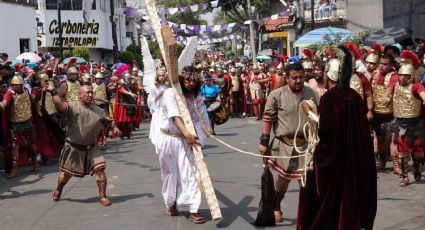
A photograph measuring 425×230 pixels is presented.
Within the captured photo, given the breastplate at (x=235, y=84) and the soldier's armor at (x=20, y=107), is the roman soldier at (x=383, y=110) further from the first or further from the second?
→ the breastplate at (x=235, y=84)

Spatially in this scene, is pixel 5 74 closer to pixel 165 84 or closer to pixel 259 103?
pixel 165 84

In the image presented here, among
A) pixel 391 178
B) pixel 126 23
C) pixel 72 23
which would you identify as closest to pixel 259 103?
pixel 391 178

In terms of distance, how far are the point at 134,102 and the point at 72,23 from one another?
995 inches

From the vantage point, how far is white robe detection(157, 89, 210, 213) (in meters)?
7.64

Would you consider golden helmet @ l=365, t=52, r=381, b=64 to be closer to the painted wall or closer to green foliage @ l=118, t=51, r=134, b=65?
the painted wall

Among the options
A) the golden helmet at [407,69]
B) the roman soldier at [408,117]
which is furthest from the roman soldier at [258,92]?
the golden helmet at [407,69]

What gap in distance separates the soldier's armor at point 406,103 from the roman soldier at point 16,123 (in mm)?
6335

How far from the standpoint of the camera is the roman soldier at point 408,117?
9352mm

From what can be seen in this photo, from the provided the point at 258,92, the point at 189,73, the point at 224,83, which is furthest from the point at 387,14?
the point at 189,73

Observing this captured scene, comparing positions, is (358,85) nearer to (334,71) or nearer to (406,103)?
(406,103)

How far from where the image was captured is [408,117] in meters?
9.52

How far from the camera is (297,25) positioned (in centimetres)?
2777

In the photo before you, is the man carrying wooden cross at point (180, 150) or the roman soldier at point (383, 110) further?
the roman soldier at point (383, 110)

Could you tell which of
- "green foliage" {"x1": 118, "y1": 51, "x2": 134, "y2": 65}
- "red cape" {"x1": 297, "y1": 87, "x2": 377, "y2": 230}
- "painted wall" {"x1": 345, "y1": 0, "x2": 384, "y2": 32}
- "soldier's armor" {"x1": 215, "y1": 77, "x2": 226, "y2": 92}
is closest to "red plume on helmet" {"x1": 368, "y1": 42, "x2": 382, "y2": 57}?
"red cape" {"x1": 297, "y1": 87, "x2": 377, "y2": 230}
